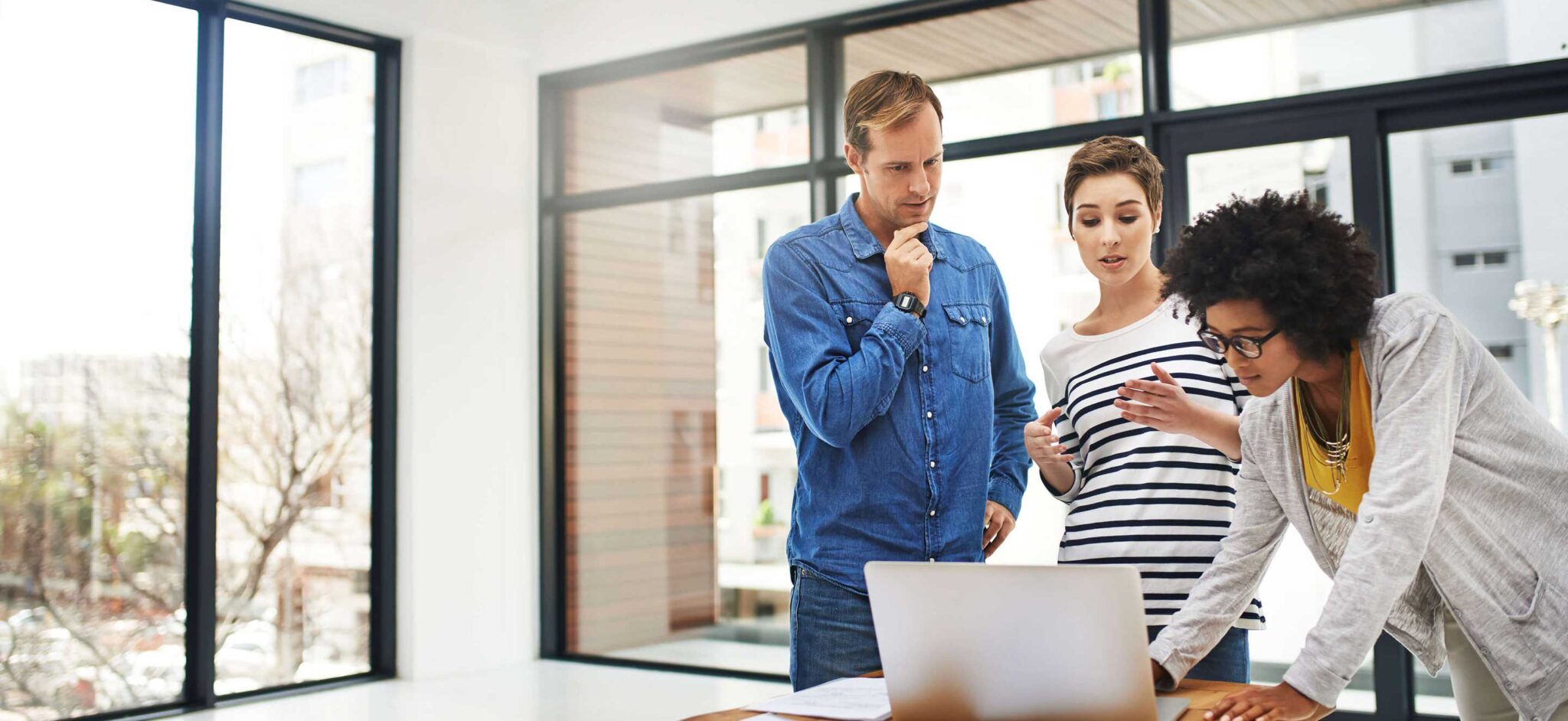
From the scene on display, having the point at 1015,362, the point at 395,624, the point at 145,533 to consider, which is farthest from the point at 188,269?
the point at 1015,362

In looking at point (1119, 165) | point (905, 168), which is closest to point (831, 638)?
point (905, 168)

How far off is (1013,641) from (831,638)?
0.58 metres

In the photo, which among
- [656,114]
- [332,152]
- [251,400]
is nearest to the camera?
[251,400]

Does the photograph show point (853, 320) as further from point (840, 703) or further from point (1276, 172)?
point (1276, 172)

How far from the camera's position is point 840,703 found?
1.57 meters

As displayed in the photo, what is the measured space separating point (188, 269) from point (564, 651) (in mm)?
2162

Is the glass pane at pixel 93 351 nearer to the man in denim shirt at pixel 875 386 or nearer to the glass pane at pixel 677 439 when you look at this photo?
the glass pane at pixel 677 439

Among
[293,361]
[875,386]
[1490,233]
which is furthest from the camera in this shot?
[293,361]

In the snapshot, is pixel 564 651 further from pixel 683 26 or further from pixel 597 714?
pixel 683 26

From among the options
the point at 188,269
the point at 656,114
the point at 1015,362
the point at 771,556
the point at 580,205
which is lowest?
the point at 771,556

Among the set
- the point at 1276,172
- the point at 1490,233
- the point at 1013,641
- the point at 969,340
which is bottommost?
the point at 1013,641

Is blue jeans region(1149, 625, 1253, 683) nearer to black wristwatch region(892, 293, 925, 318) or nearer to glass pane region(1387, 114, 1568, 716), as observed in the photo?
black wristwatch region(892, 293, 925, 318)

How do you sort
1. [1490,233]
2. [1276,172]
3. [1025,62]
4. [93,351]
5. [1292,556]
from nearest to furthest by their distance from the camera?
[1490,233] < [1292,556] < [1276,172] < [93,351] < [1025,62]

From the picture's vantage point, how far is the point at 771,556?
4.86 m
